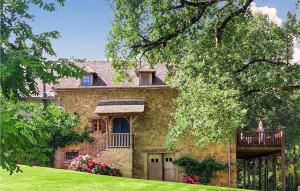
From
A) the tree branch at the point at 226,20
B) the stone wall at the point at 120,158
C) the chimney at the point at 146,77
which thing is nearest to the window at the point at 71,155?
the stone wall at the point at 120,158

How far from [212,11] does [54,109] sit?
45.6ft

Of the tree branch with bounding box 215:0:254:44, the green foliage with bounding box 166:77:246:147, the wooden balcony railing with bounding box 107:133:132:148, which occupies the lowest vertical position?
the wooden balcony railing with bounding box 107:133:132:148

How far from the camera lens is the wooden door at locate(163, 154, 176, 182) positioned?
103ft

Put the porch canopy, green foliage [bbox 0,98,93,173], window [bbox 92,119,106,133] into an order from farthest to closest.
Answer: window [bbox 92,119,106,133] < the porch canopy < green foliage [bbox 0,98,93,173]

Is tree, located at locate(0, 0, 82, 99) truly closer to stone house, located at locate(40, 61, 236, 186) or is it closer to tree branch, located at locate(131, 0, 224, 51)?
tree branch, located at locate(131, 0, 224, 51)

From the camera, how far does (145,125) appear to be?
31.8 metres

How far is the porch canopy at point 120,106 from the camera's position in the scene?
30.5 meters

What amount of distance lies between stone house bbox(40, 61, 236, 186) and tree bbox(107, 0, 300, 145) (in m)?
7.95

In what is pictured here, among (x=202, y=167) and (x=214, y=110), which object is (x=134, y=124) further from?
(x=214, y=110)

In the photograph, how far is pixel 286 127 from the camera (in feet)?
132

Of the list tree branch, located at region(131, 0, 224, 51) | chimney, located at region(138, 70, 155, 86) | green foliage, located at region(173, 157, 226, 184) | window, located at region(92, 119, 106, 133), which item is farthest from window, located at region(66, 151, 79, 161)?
tree branch, located at region(131, 0, 224, 51)

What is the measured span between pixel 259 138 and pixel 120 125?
29.0 feet

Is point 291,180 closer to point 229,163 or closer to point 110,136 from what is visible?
point 229,163

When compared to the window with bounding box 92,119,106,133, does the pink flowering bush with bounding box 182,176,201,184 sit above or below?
below
